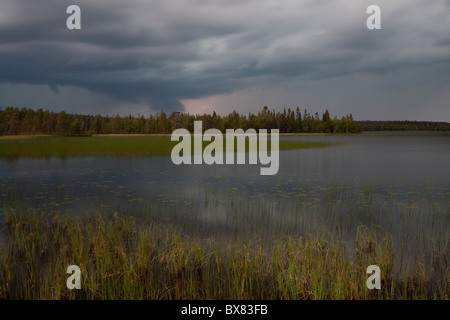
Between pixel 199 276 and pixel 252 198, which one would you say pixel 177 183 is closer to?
pixel 252 198

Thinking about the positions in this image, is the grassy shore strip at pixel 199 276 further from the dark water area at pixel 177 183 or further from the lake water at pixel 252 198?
the dark water area at pixel 177 183

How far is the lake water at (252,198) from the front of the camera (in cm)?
1634

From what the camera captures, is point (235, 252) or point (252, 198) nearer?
point (235, 252)

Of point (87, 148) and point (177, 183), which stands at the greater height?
point (87, 148)

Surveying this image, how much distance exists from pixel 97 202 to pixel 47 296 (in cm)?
1308

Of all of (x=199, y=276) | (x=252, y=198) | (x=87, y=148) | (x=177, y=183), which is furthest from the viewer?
(x=87, y=148)

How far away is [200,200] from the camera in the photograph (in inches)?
882

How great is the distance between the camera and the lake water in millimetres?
16344

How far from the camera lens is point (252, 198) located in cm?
2294

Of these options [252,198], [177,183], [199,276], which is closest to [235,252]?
[199,276]

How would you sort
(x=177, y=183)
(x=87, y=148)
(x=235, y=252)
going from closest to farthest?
(x=235, y=252), (x=177, y=183), (x=87, y=148)

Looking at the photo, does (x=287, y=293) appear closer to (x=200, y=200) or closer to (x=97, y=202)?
(x=200, y=200)

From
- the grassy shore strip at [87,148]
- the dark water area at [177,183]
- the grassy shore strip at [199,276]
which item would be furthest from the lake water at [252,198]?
the grassy shore strip at [87,148]

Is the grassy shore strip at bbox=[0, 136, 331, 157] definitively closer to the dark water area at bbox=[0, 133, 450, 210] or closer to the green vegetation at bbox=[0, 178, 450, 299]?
the dark water area at bbox=[0, 133, 450, 210]
